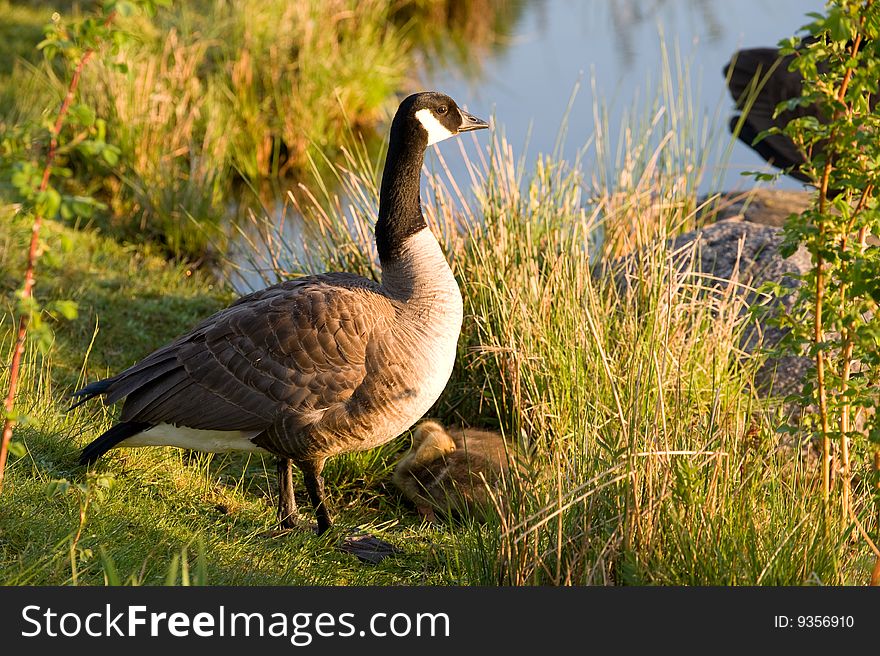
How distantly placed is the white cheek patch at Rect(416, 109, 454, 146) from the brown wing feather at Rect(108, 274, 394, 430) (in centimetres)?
111

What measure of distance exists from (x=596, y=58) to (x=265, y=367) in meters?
12.6

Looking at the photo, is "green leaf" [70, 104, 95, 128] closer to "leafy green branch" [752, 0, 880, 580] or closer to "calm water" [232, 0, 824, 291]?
"leafy green branch" [752, 0, 880, 580]

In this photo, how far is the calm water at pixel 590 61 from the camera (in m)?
13.4

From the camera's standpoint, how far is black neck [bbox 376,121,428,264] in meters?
5.94

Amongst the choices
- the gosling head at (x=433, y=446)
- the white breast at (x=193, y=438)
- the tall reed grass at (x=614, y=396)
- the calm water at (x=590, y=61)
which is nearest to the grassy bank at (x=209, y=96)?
the calm water at (x=590, y=61)

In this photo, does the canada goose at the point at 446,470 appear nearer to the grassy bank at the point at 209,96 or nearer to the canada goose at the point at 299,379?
the canada goose at the point at 299,379

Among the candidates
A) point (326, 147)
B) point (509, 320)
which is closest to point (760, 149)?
point (326, 147)

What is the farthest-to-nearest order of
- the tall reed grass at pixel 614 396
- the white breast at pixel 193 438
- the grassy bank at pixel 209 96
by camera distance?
the grassy bank at pixel 209 96
the white breast at pixel 193 438
the tall reed grass at pixel 614 396

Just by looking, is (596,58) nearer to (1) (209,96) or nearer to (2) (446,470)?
(1) (209,96)

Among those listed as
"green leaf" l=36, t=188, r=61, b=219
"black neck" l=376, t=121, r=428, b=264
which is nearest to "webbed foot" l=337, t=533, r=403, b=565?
"black neck" l=376, t=121, r=428, b=264

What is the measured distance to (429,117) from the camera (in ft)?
19.8

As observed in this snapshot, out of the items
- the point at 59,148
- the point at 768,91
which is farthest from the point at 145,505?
the point at 768,91

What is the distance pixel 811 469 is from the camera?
6070 millimetres

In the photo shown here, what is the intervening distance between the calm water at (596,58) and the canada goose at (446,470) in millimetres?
6472
